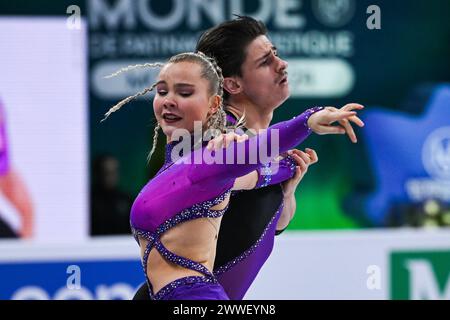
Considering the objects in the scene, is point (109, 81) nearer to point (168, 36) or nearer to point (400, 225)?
point (168, 36)

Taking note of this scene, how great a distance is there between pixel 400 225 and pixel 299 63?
1.52 m

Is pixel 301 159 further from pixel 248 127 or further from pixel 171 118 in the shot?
pixel 171 118

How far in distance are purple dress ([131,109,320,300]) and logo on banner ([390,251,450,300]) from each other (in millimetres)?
2320

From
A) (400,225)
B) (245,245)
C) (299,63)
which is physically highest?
(299,63)

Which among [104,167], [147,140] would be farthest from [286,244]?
[147,140]

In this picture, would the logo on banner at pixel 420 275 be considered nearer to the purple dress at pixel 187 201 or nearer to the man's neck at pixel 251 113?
the man's neck at pixel 251 113

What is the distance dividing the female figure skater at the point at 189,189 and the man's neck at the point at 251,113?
1.58 feet

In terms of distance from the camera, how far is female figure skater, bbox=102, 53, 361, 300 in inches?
96.1

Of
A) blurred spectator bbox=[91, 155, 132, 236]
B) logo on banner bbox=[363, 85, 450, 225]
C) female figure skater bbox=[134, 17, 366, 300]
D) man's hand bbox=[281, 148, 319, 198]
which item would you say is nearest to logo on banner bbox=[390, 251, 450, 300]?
female figure skater bbox=[134, 17, 366, 300]

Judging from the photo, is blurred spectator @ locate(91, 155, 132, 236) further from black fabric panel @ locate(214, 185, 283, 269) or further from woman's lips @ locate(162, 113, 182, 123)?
woman's lips @ locate(162, 113, 182, 123)

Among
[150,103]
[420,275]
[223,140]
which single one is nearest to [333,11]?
[150,103]

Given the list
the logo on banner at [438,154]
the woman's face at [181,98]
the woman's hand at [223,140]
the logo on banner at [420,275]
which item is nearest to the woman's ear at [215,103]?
the woman's face at [181,98]

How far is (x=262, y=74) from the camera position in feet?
10.4
